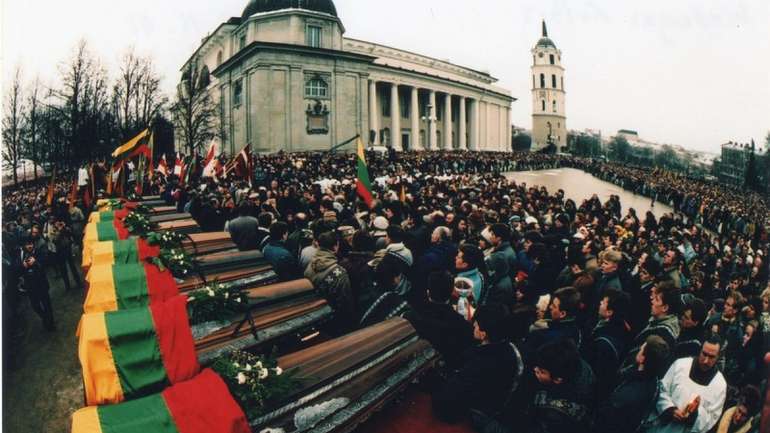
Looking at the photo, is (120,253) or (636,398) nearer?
(636,398)

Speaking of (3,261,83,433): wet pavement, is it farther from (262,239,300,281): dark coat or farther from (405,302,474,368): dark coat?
(405,302,474,368): dark coat

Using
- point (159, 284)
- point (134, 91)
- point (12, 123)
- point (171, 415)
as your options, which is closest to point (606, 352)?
point (171, 415)

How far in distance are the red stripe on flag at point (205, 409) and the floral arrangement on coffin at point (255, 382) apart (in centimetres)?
8

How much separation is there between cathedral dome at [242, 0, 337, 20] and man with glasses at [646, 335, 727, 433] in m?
38.1

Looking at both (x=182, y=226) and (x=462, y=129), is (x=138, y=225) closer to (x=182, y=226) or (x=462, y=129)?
(x=182, y=226)

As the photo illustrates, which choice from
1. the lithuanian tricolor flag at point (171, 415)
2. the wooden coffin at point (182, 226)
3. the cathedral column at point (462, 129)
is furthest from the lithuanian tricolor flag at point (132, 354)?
the cathedral column at point (462, 129)

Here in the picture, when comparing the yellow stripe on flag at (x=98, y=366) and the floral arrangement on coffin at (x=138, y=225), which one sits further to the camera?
the floral arrangement on coffin at (x=138, y=225)

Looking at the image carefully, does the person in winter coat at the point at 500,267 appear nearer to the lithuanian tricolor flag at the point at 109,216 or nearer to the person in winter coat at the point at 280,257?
the person in winter coat at the point at 280,257

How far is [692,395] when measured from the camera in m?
3.04

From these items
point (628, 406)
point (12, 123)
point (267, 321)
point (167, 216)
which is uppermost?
point (12, 123)

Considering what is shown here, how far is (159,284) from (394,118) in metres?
46.8

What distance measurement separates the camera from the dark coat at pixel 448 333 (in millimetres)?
3713

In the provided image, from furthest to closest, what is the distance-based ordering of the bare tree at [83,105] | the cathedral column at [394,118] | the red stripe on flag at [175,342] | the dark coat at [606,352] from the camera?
the cathedral column at [394,118]
the bare tree at [83,105]
the dark coat at [606,352]
the red stripe on flag at [175,342]

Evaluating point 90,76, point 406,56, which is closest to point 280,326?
point 90,76
